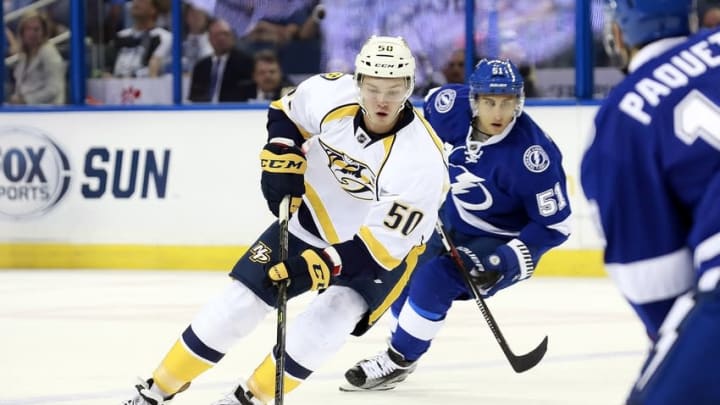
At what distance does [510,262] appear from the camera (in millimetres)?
4422

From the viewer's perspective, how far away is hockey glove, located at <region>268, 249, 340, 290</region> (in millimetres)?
3324

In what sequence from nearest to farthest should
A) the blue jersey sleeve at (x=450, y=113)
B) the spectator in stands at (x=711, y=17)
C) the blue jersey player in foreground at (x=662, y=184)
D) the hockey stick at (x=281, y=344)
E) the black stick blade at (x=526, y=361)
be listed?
1. the blue jersey player in foreground at (x=662, y=184)
2. the hockey stick at (x=281, y=344)
3. the black stick blade at (x=526, y=361)
4. the blue jersey sleeve at (x=450, y=113)
5. the spectator in stands at (x=711, y=17)

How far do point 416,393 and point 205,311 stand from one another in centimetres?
104

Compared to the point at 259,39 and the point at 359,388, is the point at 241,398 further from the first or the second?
the point at 259,39

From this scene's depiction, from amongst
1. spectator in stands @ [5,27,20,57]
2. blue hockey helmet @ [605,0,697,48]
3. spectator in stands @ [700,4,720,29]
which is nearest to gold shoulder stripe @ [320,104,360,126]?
blue hockey helmet @ [605,0,697,48]

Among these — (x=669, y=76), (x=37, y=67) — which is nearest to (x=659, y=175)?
(x=669, y=76)

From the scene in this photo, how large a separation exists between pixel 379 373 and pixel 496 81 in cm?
95

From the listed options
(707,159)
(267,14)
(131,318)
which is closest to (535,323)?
(131,318)

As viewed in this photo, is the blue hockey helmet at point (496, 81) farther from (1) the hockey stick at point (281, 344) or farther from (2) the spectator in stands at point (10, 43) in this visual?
(2) the spectator in stands at point (10, 43)

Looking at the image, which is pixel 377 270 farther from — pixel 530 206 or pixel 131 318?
pixel 131 318

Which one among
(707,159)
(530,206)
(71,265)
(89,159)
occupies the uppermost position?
(707,159)

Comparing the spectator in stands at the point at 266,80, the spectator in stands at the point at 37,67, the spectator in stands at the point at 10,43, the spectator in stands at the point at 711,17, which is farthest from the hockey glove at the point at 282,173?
the spectator in stands at the point at 10,43

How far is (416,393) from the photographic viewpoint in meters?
4.36

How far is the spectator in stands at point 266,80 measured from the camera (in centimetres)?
893
